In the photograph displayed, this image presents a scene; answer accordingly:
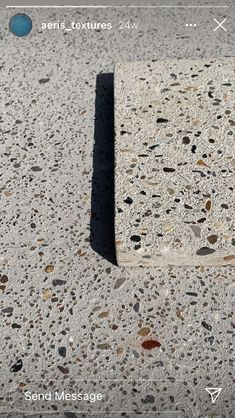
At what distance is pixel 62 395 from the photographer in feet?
4.97

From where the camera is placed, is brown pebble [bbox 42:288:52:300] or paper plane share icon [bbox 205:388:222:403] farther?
brown pebble [bbox 42:288:52:300]

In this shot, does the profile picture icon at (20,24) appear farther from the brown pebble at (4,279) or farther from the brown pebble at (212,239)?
the brown pebble at (212,239)

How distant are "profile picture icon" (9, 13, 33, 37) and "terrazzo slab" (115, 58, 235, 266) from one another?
0.69m

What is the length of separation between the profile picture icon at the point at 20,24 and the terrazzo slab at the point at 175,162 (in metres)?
0.69

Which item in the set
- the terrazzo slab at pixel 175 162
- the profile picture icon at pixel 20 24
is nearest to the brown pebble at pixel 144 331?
the terrazzo slab at pixel 175 162

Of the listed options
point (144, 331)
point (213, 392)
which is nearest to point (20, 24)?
point (144, 331)

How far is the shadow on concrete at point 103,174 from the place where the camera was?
6.07 ft

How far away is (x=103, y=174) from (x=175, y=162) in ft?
0.93

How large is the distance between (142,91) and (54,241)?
2.54 ft

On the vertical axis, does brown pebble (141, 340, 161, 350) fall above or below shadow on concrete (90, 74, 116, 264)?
below

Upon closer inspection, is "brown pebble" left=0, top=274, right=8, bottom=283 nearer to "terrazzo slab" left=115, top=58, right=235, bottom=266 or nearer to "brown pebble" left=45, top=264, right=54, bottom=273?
"brown pebble" left=45, top=264, right=54, bottom=273

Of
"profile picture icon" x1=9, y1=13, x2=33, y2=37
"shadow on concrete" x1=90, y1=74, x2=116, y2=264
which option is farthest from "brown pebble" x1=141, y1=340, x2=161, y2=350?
"profile picture icon" x1=9, y1=13, x2=33, y2=37

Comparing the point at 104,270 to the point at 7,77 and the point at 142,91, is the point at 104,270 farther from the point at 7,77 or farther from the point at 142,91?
the point at 7,77

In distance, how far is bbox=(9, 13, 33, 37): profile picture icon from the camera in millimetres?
2795
